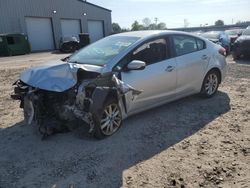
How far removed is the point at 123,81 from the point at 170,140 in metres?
1.19

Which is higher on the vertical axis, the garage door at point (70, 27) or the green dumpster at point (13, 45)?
the garage door at point (70, 27)

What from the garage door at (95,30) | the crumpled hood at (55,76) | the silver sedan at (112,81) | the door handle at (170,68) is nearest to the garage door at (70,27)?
the garage door at (95,30)

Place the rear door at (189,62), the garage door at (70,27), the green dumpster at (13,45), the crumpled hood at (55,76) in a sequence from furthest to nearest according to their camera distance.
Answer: the garage door at (70,27)
the green dumpster at (13,45)
the rear door at (189,62)
the crumpled hood at (55,76)

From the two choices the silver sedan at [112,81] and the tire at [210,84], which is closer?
Answer: the silver sedan at [112,81]

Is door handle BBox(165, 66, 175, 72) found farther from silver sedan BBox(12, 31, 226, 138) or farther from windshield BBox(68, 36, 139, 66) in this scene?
windshield BBox(68, 36, 139, 66)

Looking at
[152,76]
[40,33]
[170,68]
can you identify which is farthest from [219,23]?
[152,76]

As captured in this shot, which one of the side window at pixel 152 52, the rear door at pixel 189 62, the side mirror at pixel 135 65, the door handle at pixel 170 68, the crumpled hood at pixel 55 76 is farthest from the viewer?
the rear door at pixel 189 62

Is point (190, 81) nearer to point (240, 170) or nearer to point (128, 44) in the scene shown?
point (128, 44)

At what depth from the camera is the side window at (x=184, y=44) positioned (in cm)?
561

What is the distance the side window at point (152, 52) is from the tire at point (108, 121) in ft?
3.07

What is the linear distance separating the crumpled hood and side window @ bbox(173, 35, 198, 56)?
190cm

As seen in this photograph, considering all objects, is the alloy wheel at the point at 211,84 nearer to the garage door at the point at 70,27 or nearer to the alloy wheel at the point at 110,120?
the alloy wheel at the point at 110,120

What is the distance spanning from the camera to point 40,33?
2997cm

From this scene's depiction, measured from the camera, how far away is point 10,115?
5797 mm
